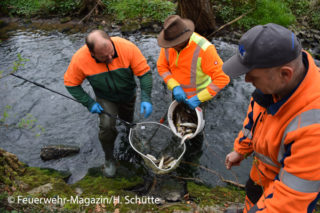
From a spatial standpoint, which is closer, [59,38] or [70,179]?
[70,179]

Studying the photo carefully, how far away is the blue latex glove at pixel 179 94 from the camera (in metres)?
3.79

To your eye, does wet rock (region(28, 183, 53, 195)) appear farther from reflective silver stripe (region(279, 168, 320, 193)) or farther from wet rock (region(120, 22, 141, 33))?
wet rock (region(120, 22, 141, 33))

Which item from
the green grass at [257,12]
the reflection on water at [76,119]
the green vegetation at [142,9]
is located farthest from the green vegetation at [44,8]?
the green grass at [257,12]

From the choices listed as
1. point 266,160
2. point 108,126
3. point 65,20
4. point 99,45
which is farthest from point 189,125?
point 65,20

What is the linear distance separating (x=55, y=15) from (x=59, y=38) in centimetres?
316

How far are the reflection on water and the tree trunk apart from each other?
48.7 inches

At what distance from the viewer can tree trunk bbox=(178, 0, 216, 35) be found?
8117mm

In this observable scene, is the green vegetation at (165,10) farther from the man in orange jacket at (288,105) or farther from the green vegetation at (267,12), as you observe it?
the man in orange jacket at (288,105)

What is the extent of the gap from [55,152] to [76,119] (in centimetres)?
132

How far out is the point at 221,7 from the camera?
1030 centimetres

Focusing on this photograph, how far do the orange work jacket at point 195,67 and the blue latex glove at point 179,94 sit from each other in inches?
4.6

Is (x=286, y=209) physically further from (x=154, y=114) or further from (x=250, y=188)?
(x=154, y=114)

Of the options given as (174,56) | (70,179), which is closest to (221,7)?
(174,56)

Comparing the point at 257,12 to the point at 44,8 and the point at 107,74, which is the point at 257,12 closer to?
the point at 107,74
